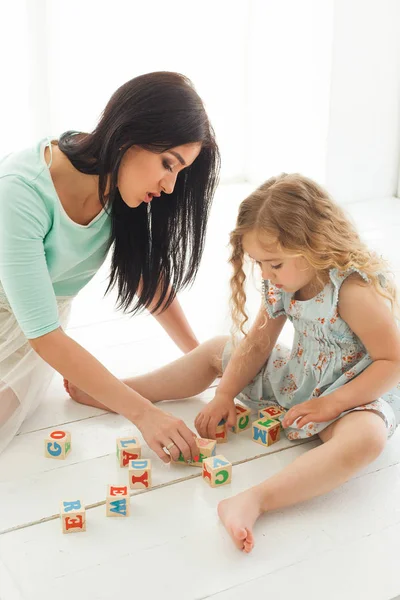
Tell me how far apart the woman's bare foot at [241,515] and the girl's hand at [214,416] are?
0.25 metres

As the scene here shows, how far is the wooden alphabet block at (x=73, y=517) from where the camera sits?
1.38m

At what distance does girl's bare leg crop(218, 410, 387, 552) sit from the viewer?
141 cm

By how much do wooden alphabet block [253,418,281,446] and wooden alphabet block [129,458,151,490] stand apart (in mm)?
253

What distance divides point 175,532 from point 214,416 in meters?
0.32

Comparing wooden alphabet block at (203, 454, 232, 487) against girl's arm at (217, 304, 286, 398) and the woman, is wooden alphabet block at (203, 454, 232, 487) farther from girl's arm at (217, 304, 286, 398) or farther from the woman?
girl's arm at (217, 304, 286, 398)

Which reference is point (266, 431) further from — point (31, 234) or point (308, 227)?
point (31, 234)

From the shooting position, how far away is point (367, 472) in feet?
5.16

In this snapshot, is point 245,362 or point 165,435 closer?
point 165,435

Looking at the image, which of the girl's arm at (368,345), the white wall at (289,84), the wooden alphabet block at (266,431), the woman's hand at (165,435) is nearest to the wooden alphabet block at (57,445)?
the woman's hand at (165,435)

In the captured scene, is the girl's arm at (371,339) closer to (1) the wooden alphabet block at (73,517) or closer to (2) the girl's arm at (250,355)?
(2) the girl's arm at (250,355)

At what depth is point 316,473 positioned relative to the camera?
4.81ft

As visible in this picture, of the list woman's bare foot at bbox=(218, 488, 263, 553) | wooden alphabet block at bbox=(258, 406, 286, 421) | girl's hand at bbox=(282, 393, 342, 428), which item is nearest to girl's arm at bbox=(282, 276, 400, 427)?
girl's hand at bbox=(282, 393, 342, 428)

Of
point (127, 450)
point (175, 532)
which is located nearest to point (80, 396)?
point (127, 450)

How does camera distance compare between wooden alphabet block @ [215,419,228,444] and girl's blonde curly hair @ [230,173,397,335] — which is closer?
girl's blonde curly hair @ [230,173,397,335]
